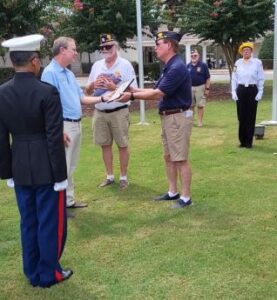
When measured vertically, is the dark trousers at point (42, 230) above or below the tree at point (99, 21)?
below

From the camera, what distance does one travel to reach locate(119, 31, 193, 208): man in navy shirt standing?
563cm

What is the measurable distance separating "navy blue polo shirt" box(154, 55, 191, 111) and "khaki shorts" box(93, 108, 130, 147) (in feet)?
3.38

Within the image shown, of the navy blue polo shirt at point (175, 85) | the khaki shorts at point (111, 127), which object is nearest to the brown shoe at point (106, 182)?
the khaki shorts at point (111, 127)

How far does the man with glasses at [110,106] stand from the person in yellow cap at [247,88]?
2991 mm

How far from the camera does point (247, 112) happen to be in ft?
30.5

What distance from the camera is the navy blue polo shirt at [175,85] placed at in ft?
18.4

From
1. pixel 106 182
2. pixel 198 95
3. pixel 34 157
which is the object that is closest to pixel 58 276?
pixel 34 157

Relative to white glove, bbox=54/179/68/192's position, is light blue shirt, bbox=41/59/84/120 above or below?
above

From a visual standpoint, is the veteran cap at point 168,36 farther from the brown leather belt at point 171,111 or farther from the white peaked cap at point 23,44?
the white peaked cap at point 23,44

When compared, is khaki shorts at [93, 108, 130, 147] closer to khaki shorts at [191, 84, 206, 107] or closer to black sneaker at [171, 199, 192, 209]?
black sneaker at [171, 199, 192, 209]

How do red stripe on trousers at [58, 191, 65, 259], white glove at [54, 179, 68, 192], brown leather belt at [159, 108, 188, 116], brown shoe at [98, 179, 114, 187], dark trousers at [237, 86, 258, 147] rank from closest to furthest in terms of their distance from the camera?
white glove at [54, 179, 68, 192]
red stripe on trousers at [58, 191, 65, 259]
brown leather belt at [159, 108, 188, 116]
brown shoe at [98, 179, 114, 187]
dark trousers at [237, 86, 258, 147]

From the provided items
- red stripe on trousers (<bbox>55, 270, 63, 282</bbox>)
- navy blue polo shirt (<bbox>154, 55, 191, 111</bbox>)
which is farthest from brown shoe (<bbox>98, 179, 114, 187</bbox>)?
red stripe on trousers (<bbox>55, 270, 63, 282</bbox>)

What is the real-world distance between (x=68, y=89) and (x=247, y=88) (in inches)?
175

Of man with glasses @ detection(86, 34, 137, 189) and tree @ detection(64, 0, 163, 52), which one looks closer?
man with glasses @ detection(86, 34, 137, 189)
